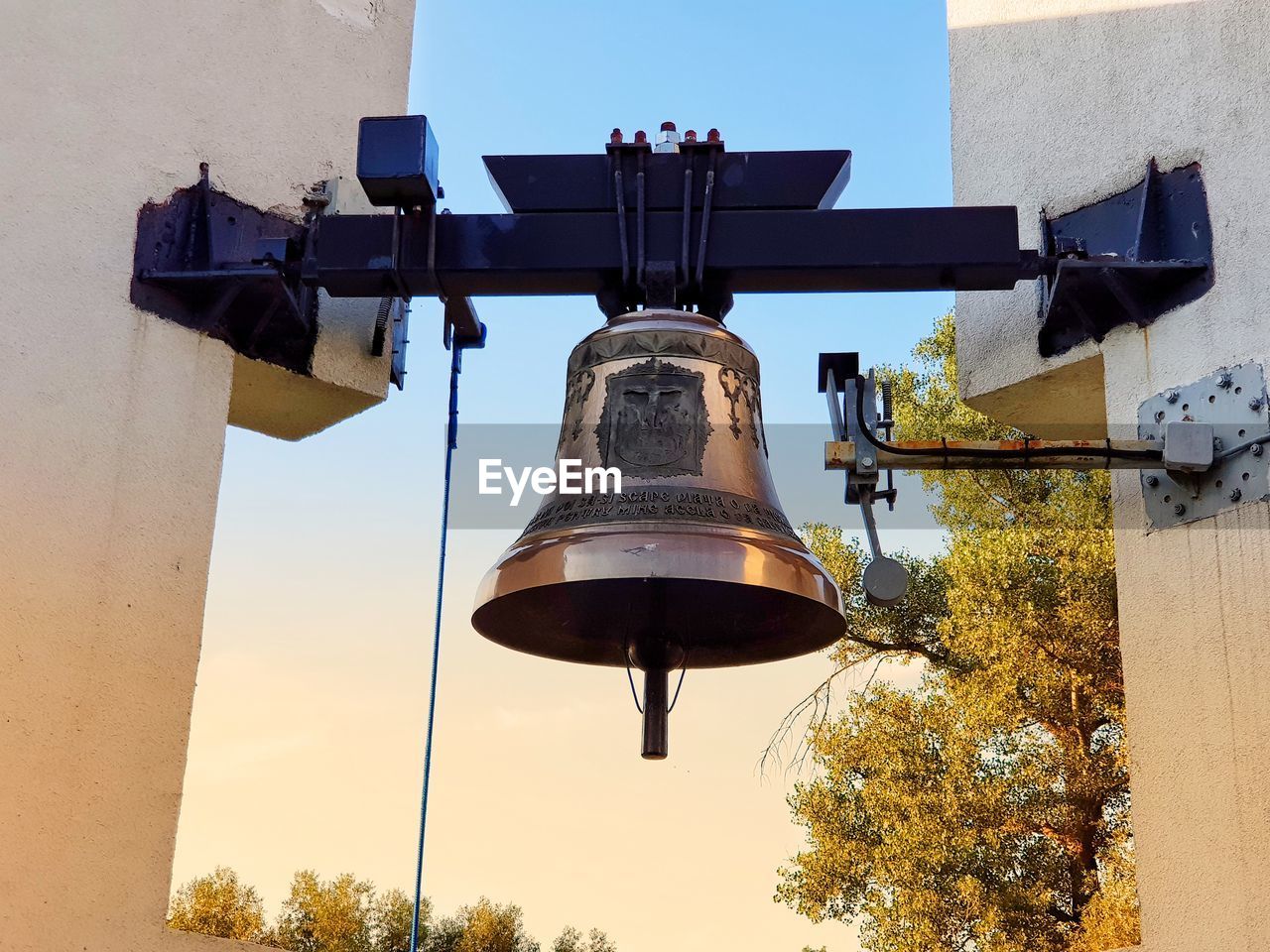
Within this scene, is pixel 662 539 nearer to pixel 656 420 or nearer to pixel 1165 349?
pixel 656 420

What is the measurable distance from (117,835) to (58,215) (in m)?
1.46

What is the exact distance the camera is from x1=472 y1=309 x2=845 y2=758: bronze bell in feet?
8.66

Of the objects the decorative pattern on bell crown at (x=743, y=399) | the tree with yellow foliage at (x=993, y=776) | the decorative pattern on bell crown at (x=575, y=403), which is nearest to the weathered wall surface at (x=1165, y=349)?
the decorative pattern on bell crown at (x=743, y=399)

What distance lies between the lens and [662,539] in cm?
261

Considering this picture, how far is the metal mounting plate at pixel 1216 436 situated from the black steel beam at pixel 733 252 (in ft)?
1.72

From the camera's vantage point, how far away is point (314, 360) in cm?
376

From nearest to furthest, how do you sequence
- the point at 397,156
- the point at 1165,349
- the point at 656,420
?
the point at 656,420, the point at 397,156, the point at 1165,349

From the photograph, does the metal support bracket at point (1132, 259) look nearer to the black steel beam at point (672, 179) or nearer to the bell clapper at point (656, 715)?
the black steel beam at point (672, 179)

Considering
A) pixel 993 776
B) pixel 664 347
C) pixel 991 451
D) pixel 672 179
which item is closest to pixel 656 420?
pixel 664 347

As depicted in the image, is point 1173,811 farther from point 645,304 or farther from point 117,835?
point 117,835

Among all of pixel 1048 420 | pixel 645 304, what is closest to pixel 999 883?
pixel 1048 420

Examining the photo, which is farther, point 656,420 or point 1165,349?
point 1165,349

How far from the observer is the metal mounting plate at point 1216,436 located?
10.4ft

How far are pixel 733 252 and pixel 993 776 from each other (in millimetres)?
6396
